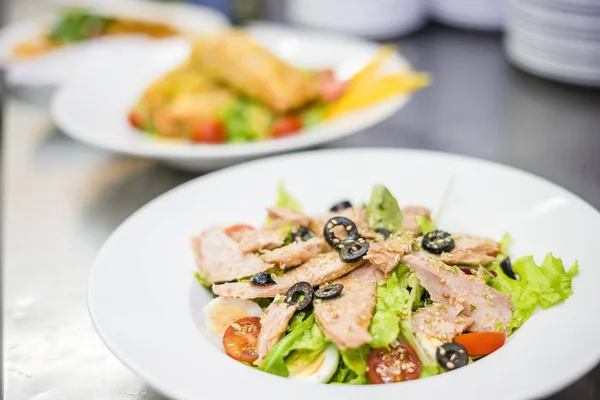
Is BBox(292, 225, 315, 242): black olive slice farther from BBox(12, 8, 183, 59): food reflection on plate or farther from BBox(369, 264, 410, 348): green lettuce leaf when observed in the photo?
BBox(12, 8, 183, 59): food reflection on plate

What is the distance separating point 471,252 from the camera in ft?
5.34

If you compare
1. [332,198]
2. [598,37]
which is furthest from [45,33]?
[598,37]

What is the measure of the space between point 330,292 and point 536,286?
44 centimetres

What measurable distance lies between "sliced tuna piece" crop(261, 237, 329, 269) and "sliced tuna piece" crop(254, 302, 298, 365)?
147 mm

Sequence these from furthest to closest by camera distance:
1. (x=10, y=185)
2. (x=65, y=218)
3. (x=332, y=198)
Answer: (x=10, y=185) → (x=65, y=218) → (x=332, y=198)

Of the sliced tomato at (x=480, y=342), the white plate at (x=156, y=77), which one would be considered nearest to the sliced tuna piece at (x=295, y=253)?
the sliced tomato at (x=480, y=342)

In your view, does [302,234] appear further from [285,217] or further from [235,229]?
[235,229]

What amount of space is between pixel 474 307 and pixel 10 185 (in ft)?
6.34

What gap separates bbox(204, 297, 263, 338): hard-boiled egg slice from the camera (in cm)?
156

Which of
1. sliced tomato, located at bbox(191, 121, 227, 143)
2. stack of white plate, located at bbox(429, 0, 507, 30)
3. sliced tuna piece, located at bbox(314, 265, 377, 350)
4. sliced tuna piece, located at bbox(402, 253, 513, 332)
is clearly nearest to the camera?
sliced tuna piece, located at bbox(314, 265, 377, 350)

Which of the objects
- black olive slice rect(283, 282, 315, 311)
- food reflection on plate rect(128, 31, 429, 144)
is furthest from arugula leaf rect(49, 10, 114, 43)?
black olive slice rect(283, 282, 315, 311)

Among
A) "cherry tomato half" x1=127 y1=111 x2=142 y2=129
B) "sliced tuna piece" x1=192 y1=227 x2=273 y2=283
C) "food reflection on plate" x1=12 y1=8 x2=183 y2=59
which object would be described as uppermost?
"sliced tuna piece" x1=192 y1=227 x2=273 y2=283

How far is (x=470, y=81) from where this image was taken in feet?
11.2

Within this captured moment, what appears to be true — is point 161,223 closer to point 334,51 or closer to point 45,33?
point 334,51
